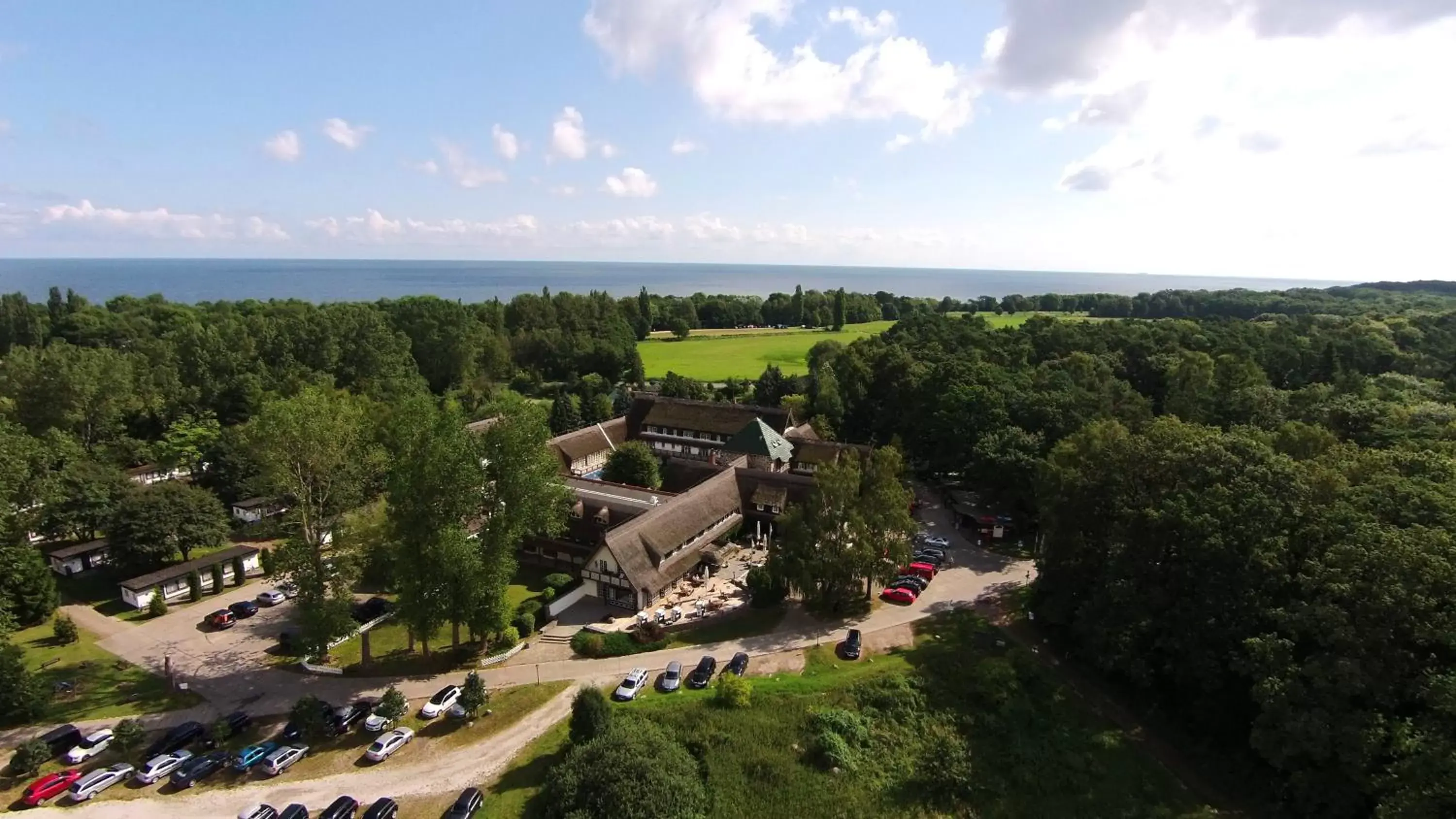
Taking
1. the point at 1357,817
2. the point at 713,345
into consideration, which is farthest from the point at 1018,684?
the point at 713,345

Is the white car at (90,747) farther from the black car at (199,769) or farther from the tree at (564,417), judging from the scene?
the tree at (564,417)

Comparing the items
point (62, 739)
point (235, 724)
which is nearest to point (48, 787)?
point (62, 739)

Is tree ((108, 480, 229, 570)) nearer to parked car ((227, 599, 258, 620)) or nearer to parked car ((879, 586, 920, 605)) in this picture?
parked car ((227, 599, 258, 620))

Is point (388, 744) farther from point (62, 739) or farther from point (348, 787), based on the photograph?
point (62, 739)

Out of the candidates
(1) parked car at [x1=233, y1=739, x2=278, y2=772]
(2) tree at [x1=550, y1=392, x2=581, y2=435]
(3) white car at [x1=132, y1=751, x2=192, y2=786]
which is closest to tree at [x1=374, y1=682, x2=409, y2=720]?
(1) parked car at [x1=233, y1=739, x2=278, y2=772]

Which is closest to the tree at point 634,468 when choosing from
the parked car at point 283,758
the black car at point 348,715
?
the black car at point 348,715

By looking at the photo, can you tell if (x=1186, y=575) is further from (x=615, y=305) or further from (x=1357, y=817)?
(x=615, y=305)
